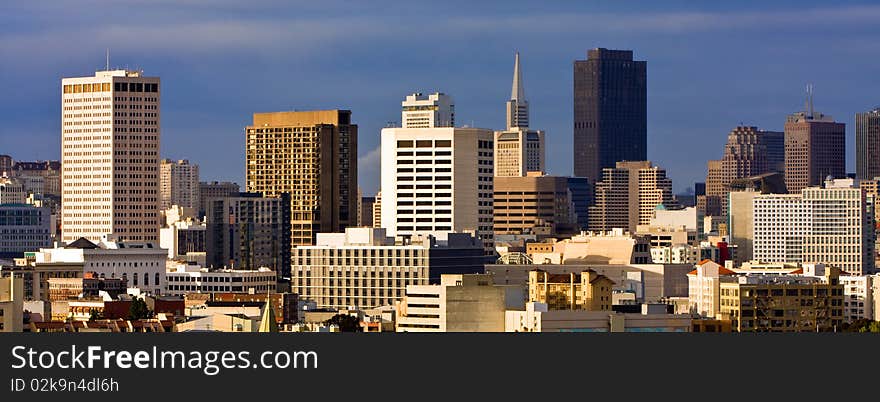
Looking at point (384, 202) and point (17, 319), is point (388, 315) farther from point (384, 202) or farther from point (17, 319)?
point (384, 202)

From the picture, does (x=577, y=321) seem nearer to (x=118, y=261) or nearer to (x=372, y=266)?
(x=372, y=266)

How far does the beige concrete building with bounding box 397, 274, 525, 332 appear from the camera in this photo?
95438 millimetres

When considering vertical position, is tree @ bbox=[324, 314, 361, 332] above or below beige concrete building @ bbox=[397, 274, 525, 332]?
below

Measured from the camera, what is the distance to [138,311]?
392 feet

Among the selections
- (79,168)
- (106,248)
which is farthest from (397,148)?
(79,168)

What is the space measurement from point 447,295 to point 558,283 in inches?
619

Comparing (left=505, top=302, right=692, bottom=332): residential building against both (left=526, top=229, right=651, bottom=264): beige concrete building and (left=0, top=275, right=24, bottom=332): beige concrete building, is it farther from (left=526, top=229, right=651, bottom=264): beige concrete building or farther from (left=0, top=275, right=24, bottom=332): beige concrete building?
(left=526, top=229, right=651, bottom=264): beige concrete building

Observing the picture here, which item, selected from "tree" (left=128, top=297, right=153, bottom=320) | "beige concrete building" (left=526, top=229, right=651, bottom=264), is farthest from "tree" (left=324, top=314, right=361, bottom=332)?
"beige concrete building" (left=526, top=229, right=651, bottom=264)

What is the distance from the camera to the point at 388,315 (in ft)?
382

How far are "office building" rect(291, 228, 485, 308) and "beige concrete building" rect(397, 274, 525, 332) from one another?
137 ft

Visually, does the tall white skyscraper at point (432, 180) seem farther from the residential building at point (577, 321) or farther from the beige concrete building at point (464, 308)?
the residential building at point (577, 321)

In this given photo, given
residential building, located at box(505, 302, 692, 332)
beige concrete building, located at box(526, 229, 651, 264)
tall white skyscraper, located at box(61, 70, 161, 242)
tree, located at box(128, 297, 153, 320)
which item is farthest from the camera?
tall white skyscraper, located at box(61, 70, 161, 242)

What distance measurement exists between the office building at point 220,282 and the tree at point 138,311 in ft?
83.8

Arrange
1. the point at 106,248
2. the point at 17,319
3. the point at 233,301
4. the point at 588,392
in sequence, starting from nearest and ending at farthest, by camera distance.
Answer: the point at 588,392, the point at 17,319, the point at 233,301, the point at 106,248
